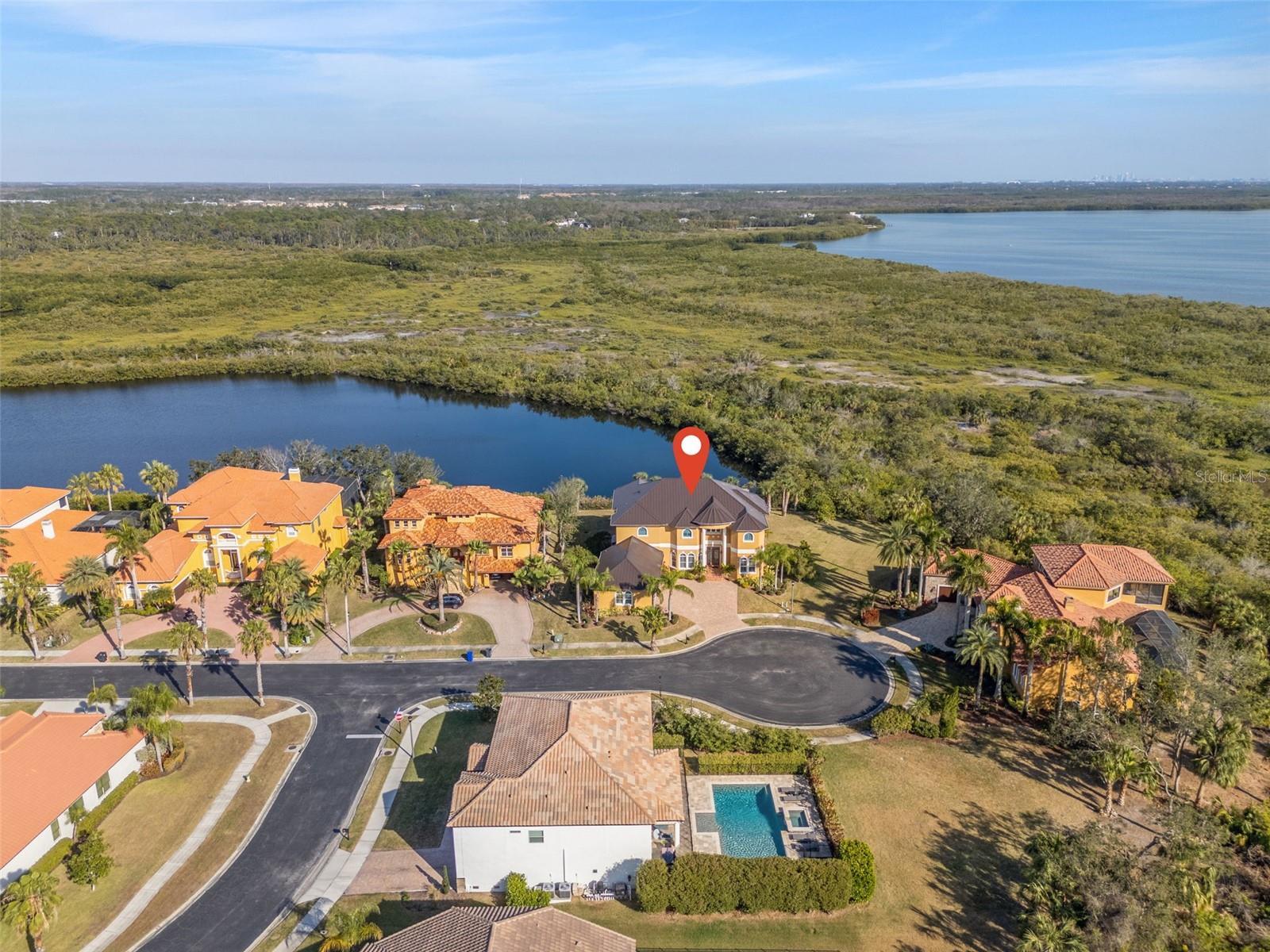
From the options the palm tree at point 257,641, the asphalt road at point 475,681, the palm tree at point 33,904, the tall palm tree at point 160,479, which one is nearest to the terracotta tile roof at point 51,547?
the tall palm tree at point 160,479

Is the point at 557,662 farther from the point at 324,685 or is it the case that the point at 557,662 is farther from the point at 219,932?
the point at 219,932

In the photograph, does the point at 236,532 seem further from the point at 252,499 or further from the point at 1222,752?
the point at 1222,752

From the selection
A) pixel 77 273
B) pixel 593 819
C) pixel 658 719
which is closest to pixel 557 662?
pixel 658 719

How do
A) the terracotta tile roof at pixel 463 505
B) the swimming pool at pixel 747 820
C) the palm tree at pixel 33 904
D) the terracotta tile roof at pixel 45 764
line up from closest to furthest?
Answer: 1. the palm tree at pixel 33 904
2. the terracotta tile roof at pixel 45 764
3. the swimming pool at pixel 747 820
4. the terracotta tile roof at pixel 463 505

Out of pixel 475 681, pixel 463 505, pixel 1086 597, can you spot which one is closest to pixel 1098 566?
pixel 1086 597

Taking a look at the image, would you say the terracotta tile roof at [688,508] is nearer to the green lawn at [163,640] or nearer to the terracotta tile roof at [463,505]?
the terracotta tile roof at [463,505]

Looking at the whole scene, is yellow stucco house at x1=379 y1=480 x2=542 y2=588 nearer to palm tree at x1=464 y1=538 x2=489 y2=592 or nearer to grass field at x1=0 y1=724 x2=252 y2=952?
palm tree at x1=464 y1=538 x2=489 y2=592
